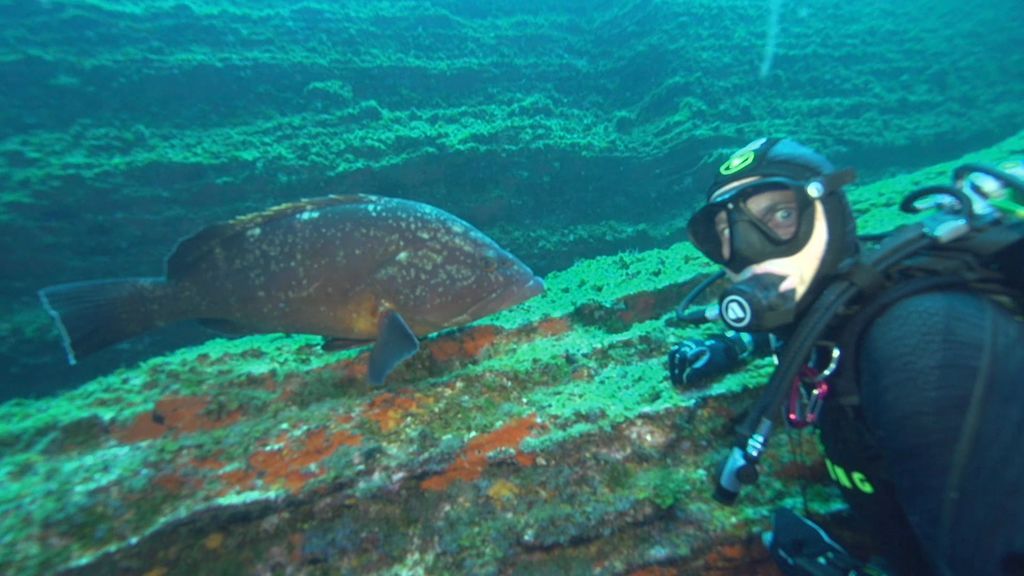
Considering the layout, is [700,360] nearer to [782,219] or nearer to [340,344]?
[782,219]

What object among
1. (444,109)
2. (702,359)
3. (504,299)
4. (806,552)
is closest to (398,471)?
(504,299)

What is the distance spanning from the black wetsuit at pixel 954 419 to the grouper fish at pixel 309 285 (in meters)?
2.24

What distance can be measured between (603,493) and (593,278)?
3.56m

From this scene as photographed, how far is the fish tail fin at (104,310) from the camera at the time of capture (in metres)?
3.14

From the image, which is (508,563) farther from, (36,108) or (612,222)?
(36,108)

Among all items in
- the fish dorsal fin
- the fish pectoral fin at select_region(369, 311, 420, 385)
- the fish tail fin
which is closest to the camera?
the fish pectoral fin at select_region(369, 311, 420, 385)

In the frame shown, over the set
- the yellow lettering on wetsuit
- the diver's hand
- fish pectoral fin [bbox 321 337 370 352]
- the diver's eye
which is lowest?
the yellow lettering on wetsuit

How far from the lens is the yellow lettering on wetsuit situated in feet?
6.63

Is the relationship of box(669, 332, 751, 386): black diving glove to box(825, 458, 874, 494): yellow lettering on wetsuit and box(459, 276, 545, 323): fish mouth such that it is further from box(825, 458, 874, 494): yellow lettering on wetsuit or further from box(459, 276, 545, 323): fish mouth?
box(459, 276, 545, 323): fish mouth

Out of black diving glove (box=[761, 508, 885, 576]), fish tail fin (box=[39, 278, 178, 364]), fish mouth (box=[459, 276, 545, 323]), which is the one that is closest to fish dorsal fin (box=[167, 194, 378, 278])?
fish tail fin (box=[39, 278, 178, 364])

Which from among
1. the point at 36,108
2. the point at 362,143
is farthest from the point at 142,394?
the point at 36,108

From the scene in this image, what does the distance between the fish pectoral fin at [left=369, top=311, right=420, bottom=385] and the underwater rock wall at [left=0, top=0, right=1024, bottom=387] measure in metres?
7.24

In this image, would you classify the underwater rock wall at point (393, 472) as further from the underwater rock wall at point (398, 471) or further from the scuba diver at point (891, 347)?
the scuba diver at point (891, 347)

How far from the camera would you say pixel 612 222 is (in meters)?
11.6
